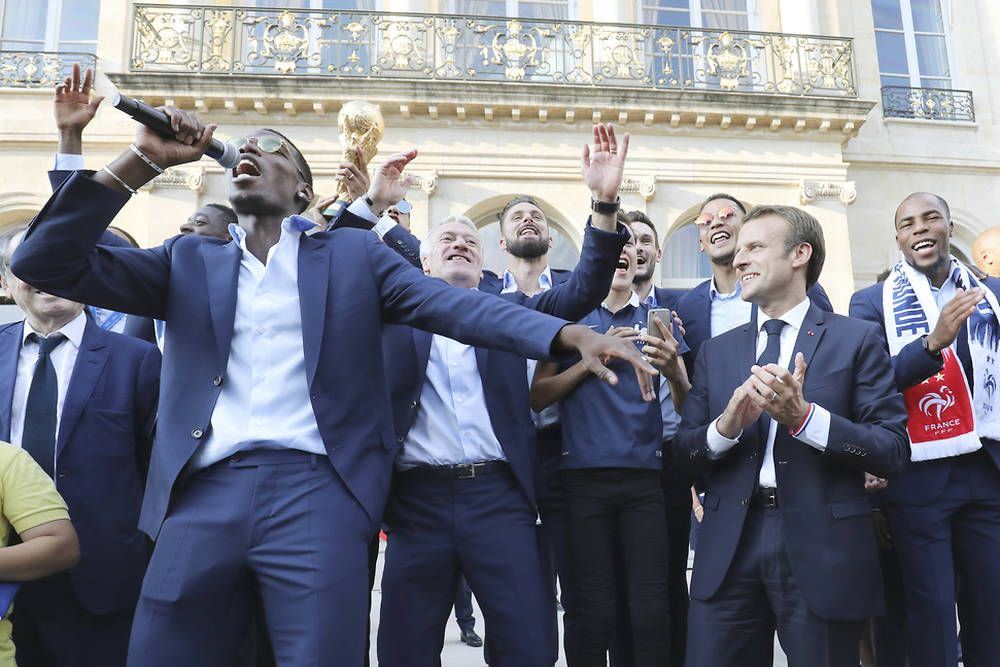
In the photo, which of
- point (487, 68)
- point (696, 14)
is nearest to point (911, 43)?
point (696, 14)

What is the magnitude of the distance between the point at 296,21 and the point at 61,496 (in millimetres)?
10727

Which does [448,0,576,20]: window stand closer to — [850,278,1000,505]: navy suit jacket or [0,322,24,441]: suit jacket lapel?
[850,278,1000,505]: navy suit jacket

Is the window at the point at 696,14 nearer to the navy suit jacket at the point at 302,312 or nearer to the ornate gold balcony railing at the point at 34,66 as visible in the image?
the ornate gold balcony railing at the point at 34,66

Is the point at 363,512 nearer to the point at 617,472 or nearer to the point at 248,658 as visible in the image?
the point at 248,658

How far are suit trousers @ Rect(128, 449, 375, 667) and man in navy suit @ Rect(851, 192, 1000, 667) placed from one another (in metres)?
2.60

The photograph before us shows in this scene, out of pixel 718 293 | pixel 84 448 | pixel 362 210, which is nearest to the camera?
pixel 84 448

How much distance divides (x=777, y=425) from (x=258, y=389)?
1855mm

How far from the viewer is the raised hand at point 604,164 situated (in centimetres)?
269

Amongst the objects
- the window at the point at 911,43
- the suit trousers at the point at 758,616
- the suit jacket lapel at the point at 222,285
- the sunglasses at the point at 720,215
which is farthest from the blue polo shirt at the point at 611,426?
the window at the point at 911,43

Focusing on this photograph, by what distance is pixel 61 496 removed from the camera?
2.87m

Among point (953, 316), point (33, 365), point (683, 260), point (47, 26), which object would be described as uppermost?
Answer: point (47, 26)

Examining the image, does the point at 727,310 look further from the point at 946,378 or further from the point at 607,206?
the point at 607,206

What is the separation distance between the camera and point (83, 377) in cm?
311

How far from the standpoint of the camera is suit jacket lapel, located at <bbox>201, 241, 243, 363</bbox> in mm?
2129
